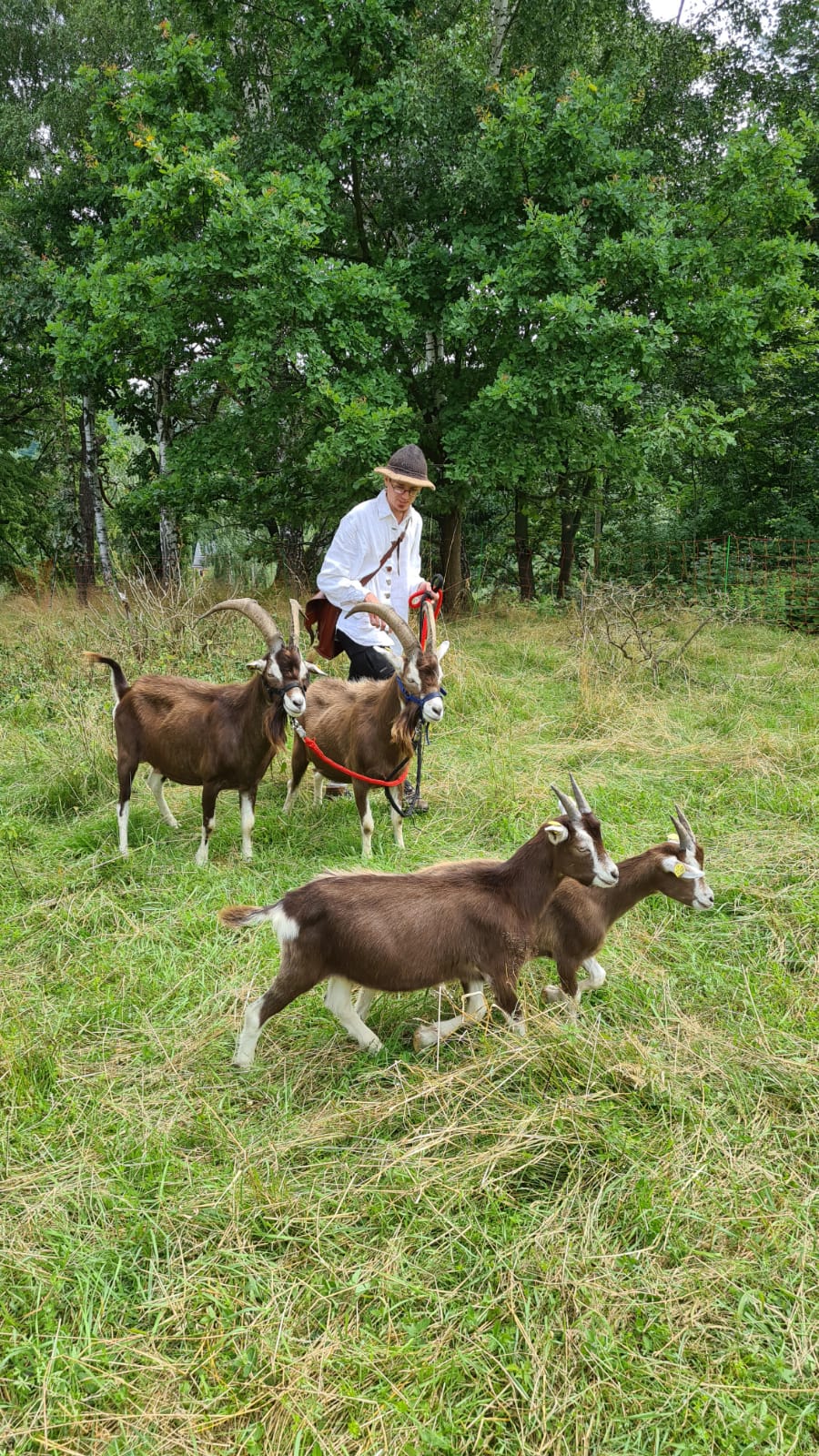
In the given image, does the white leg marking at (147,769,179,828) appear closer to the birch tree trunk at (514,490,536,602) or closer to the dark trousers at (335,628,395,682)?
the dark trousers at (335,628,395,682)

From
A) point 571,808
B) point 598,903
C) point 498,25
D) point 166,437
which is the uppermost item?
point 498,25

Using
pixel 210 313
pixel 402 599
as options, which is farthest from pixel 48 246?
pixel 402 599

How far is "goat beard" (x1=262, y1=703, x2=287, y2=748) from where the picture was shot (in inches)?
205

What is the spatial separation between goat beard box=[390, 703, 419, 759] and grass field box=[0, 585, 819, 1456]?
742 millimetres

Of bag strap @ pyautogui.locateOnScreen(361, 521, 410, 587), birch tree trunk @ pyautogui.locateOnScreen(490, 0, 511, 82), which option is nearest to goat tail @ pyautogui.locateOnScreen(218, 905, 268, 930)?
bag strap @ pyautogui.locateOnScreen(361, 521, 410, 587)

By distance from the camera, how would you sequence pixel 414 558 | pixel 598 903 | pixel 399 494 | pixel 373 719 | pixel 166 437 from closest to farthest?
pixel 598 903, pixel 373 719, pixel 399 494, pixel 414 558, pixel 166 437

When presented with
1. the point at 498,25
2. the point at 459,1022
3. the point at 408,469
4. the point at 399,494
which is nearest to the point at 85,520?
the point at 498,25

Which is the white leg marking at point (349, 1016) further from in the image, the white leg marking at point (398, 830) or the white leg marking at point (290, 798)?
the white leg marking at point (290, 798)

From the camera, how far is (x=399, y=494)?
5742 mm

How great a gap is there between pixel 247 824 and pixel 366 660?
5.25ft

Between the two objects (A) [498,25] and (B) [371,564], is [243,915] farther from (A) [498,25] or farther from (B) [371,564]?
(A) [498,25]

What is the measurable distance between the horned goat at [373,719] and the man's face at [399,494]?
0.74 m

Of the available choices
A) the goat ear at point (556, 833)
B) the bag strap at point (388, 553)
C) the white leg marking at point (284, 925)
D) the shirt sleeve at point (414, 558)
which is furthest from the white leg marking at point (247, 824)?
the goat ear at point (556, 833)

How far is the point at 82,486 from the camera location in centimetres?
1630
